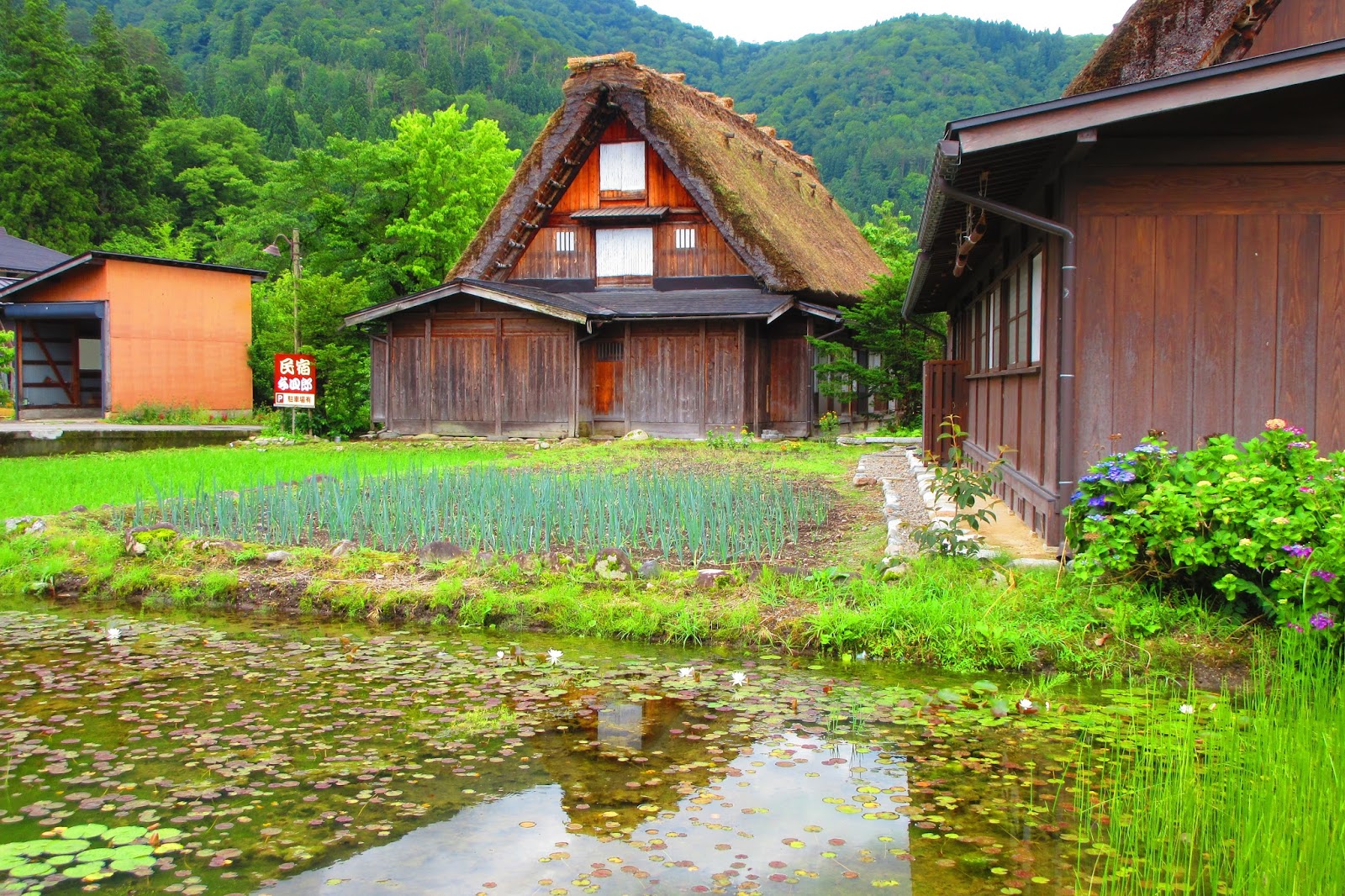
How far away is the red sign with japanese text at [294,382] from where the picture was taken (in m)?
19.3

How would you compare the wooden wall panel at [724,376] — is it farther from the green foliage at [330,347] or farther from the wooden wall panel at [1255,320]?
the wooden wall panel at [1255,320]

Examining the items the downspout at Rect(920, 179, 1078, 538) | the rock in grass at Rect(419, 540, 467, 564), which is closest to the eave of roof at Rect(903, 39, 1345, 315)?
the downspout at Rect(920, 179, 1078, 538)

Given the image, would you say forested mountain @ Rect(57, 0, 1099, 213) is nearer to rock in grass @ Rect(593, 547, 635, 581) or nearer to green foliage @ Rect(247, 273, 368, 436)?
green foliage @ Rect(247, 273, 368, 436)

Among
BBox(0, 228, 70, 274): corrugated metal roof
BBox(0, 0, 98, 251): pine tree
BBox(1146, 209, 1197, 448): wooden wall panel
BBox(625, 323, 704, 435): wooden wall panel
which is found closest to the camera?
BBox(1146, 209, 1197, 448): wooden wall panel

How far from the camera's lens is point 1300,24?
9.30 m

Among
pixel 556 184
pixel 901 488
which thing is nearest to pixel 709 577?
pixel 901 488

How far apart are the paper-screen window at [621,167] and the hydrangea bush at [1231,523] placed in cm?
1606

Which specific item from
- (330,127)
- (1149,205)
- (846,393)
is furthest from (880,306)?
(330,127)

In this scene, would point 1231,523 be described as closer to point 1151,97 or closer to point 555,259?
point 1151,97

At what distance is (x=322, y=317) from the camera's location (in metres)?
22.7

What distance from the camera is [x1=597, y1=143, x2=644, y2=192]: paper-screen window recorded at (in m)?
A: 20.7

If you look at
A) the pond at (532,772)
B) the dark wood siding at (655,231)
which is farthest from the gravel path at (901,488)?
the dark wood siding at (655,231)

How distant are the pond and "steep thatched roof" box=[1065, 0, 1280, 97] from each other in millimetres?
7043

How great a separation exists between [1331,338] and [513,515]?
18.0 ft
